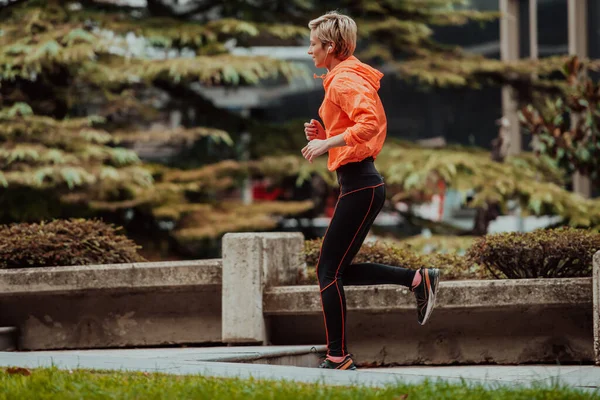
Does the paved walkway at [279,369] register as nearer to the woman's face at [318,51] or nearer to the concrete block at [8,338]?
the concrete block at [8,338]

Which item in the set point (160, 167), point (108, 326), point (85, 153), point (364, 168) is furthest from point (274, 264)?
point (160, 167)

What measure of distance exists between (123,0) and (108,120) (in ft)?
8.41

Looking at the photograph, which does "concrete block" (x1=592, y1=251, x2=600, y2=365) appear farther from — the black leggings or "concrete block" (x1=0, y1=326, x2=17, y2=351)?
"concrete block" (x1=0, y1=326, x2=17, y2=351)

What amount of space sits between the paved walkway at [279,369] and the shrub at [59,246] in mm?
1197

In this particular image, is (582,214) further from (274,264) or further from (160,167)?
(274,264)

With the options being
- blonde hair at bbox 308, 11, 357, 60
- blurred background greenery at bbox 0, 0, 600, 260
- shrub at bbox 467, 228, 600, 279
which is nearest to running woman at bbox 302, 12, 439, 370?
blonde hair at bbox 308, 11, 357, 60

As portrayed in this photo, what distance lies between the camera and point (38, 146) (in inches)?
611

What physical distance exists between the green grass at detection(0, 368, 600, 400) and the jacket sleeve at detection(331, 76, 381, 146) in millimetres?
1509

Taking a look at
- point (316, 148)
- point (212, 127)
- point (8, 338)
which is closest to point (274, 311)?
point (316, 148)

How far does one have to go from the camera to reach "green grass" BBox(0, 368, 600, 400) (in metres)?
4.41

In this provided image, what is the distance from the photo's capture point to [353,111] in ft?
18.5

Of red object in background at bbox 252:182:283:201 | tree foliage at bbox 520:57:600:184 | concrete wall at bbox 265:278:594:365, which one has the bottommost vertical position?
red object in background at bbox 252:182:283:201

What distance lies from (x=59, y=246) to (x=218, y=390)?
3.92 m

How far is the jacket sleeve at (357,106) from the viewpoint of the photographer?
5570 mm
